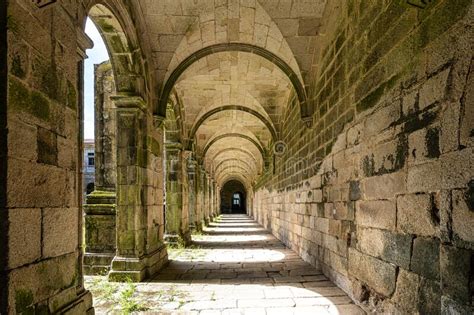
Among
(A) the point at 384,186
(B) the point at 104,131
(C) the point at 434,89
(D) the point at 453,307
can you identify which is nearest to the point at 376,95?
(A) the point at 384,186

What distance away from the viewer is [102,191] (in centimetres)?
540

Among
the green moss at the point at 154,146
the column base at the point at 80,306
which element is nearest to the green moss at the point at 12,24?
the column base at the point at 80,306

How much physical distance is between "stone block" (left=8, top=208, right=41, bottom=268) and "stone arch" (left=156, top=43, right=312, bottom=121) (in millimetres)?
3760

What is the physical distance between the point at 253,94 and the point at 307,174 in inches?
129

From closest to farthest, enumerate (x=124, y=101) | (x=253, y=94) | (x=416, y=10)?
(x=416, y=10), (x=124, y=101), (x=253, y=94)

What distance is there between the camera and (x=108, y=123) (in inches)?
218

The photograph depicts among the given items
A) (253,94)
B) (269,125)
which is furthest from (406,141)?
(269,125)

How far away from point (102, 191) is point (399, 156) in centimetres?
442

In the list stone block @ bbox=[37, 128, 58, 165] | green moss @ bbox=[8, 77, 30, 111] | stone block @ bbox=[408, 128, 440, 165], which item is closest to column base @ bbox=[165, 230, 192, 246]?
stone block @ bbox=[37, 128, 58, 165]

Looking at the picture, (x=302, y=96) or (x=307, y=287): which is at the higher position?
(x=302, y=96)

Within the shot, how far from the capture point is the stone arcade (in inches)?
73.9

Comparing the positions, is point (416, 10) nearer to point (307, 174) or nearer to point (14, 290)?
point (14, 290)

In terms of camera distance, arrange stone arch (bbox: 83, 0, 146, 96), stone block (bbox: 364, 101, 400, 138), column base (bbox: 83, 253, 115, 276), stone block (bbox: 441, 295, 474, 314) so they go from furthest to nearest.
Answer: column base (bbox: 83, 253, 115, 276), stone arch (bbox: 83, 0, 146, 96), stone block (bbox: 364, 101, 400, 138), stone block (bbox: 441, 295, 474, 314)

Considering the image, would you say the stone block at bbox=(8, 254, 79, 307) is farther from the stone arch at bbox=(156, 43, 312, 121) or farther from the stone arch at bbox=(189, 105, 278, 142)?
the stone arch at bbox=(189, 105, 278, 142)
